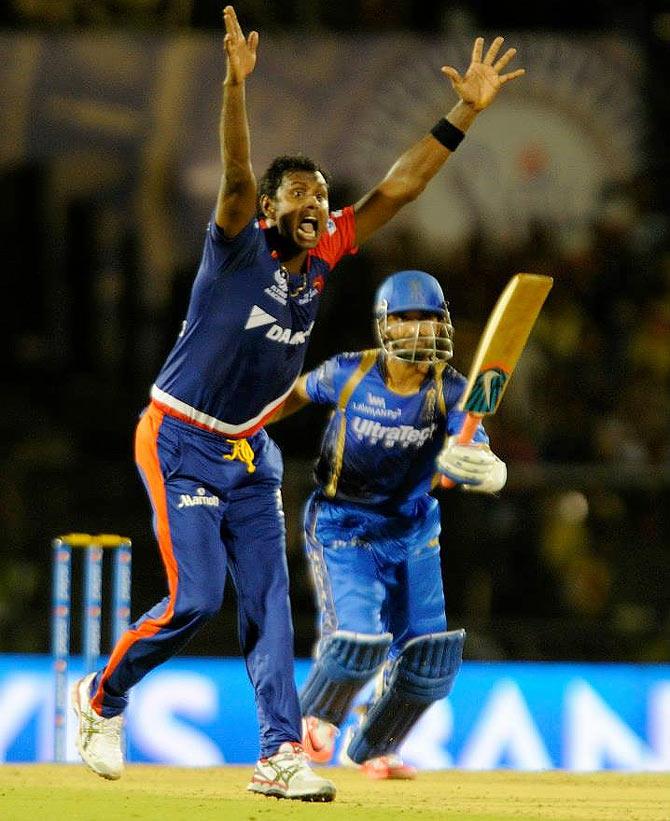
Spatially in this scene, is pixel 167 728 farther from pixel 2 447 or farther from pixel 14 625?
pixel 2 447

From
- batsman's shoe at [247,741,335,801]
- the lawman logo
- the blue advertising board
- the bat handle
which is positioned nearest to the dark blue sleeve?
the bat handle

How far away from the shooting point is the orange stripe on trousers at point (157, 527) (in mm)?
5344

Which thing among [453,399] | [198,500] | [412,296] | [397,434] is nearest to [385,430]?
[397,434]

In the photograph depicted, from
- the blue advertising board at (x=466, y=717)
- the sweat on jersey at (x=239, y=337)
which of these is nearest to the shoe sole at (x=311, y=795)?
the sweat on jersey at (x=239, y=337)

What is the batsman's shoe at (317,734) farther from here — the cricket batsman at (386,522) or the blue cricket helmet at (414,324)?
the blue cricket helmet at (414,324)

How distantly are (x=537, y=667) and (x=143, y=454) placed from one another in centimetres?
393

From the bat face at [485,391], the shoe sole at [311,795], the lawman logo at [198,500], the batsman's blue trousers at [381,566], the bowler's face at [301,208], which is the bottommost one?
the shoe sole at [311,795]

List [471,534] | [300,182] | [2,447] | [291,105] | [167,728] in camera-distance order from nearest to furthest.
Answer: [300,182], [167,728], [471,534], [2,447], [291,105]

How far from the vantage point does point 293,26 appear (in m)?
11.9

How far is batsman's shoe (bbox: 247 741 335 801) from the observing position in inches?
204

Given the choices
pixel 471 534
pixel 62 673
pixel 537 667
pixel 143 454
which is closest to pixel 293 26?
pixel 471 534

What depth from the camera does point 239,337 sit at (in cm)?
535

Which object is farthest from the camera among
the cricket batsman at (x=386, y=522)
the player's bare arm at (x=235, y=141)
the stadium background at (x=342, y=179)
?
the stadium background at (x=342, y=179)

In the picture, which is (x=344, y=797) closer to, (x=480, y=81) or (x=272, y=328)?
(x=272, y=328)
